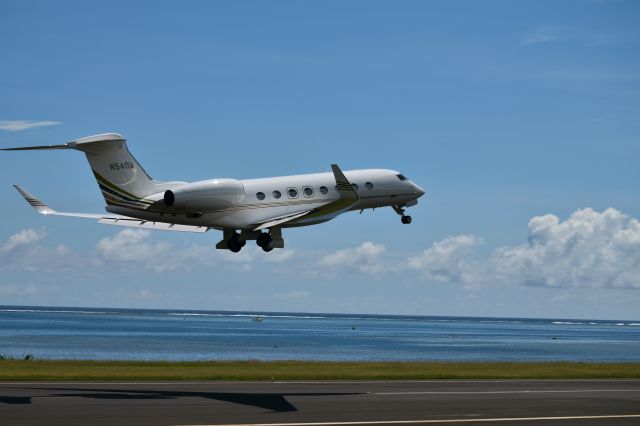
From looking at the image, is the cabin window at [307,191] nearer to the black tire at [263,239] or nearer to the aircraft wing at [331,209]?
the aircraft wing at [331,209]

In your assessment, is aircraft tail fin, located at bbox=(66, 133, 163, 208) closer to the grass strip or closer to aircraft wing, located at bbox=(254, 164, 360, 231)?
aircraft wing, located at bbox=(254, 164, 360, 231)

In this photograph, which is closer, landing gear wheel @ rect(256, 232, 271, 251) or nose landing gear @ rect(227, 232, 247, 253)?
landing gear wheel @ rect(256, 232, 271, 251)

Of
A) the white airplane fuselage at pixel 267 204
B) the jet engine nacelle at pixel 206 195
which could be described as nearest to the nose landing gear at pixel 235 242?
the white airplane fuselage at pixel 267 204

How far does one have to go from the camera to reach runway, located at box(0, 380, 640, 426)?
2747 centimetres

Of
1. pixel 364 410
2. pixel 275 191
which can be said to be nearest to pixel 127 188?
pixel 275 191

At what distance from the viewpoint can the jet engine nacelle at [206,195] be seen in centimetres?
4188

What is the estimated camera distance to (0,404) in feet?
98.0

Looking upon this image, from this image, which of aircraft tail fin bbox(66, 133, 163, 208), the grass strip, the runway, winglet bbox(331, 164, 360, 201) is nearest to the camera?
the runway

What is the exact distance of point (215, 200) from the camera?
42750 millimetres

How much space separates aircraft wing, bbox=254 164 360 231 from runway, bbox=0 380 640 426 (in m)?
7.11

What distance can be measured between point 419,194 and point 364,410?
20.9 metres

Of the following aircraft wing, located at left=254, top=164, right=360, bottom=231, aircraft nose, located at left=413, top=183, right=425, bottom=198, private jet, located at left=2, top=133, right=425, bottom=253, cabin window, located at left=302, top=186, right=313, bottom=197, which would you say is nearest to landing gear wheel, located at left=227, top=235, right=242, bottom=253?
private jet, located at left=2, top=133, right=425, bottom=253

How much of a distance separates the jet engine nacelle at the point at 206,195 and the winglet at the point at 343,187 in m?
4.25

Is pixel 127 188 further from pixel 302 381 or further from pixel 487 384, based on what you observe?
pixel 487 384
